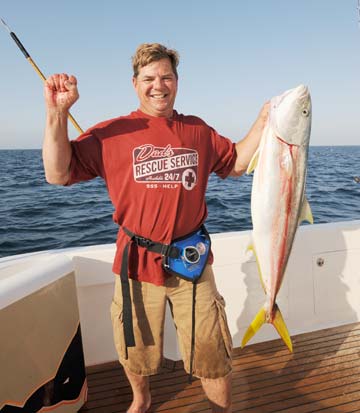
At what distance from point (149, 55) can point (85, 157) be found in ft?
2.37

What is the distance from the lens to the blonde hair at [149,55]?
2.39 metres

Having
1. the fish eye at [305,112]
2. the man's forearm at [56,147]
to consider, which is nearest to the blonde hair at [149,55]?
the man's forearm at [56,147]

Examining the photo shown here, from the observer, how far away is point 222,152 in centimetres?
262

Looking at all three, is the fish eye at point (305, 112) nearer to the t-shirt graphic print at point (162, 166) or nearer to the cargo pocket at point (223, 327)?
the t-shirt graphic print at point (162, 166)

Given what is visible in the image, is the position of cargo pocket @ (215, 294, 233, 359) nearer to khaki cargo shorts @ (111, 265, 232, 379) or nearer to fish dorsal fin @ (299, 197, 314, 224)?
khaki cargo shorts @ (111, 265, 232, 379)

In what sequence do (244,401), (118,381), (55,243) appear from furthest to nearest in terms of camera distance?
(55,243)
(118,381)
(244,401)

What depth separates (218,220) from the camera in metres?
11.3

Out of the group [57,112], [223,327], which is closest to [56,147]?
[57,112]

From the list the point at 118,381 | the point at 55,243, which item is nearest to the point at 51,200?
the point at 55,243

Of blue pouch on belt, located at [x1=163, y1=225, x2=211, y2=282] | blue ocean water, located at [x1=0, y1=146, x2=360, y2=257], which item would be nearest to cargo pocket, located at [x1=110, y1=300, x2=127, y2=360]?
blue pouch on belt, located at [x1=163, y1=225, x2=211, y2=282]

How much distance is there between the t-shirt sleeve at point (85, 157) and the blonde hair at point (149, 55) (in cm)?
51

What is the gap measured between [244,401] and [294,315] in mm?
1201

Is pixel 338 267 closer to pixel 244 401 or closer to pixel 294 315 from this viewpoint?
pixel 294 315

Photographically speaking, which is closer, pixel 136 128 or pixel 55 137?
pixel 55 137
